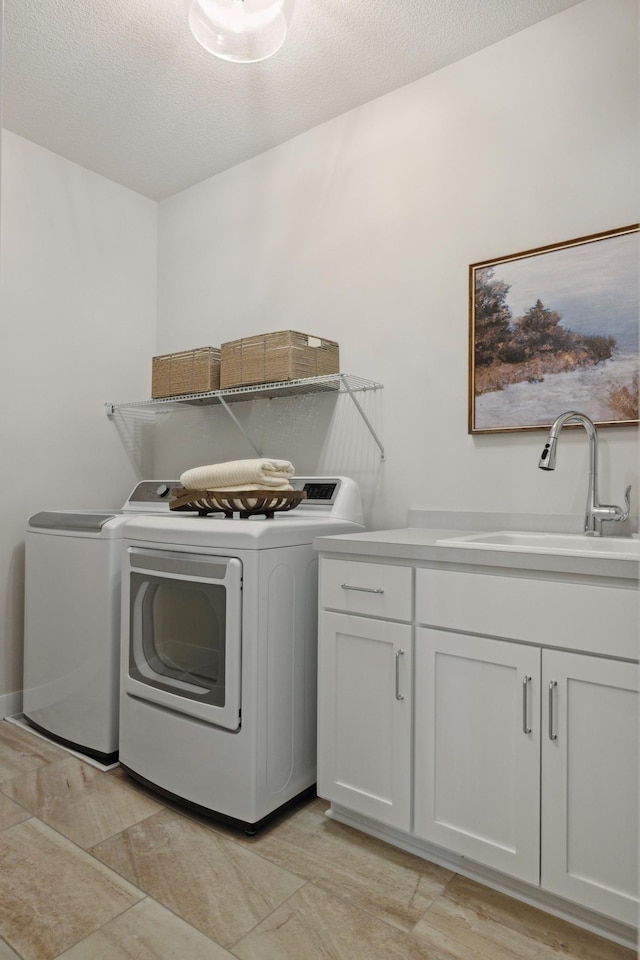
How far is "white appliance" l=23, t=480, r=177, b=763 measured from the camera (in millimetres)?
2213

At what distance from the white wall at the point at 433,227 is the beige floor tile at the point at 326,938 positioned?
Result: 1228 millimetres

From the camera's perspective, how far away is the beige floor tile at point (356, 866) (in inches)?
58.9

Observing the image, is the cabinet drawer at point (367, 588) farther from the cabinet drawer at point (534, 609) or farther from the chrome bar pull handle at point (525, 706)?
the chrome bar pull handle at point (525, 706)

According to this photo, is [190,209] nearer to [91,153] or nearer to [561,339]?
[91,153]

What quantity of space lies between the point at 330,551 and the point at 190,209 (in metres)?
2.18

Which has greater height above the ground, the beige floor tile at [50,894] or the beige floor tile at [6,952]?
the beige floor tile at [50,894]

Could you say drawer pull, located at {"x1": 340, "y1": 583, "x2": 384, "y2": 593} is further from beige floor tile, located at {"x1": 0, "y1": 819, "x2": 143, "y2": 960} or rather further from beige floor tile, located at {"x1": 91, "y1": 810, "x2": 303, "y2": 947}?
beige floor tile, located at {"x1": 0, "y1": 819, "x2": 143, "y2": 960}

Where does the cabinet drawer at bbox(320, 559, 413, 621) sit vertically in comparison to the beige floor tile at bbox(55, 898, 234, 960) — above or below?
above

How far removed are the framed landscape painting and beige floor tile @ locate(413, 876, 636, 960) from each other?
130cm

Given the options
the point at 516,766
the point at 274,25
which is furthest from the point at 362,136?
the point at 516,766

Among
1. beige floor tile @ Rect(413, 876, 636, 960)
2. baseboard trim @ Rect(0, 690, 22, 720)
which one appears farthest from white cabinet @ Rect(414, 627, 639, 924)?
baseboard trim @ Rect(0, 690, 22, 720)

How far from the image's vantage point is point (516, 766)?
1444 mm

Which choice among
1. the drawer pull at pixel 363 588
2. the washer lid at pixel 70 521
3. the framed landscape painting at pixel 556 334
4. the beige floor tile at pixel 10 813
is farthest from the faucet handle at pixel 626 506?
the beige floor tile at pixel 10 813

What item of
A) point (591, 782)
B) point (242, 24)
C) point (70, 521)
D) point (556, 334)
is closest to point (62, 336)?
point (70, 521)
